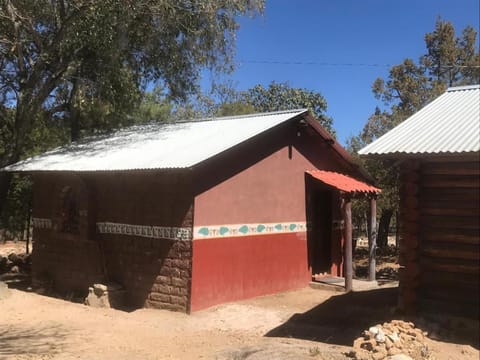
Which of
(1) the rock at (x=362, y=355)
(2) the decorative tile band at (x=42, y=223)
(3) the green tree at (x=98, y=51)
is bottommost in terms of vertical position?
(1) the rock at (x=362, y=355)

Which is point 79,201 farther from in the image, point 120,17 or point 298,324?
point 298,324

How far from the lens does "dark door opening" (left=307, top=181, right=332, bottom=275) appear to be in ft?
42.7

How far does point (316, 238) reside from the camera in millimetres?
13438

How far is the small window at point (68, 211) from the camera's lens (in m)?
12.8

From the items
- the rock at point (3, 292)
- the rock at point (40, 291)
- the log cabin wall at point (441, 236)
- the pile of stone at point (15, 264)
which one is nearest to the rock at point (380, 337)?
the log cabin wall at point (441, 236)

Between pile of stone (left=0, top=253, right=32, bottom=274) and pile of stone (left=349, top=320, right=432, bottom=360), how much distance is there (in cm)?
1302

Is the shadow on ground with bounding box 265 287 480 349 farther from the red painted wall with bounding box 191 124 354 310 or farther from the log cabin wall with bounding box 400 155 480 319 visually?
the red painted wall with bounding box 191 124 354 310

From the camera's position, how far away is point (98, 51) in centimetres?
1441

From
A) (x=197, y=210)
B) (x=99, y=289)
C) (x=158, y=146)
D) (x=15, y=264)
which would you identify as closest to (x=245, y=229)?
(x=197, y=210)

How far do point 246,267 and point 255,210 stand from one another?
1.25 m

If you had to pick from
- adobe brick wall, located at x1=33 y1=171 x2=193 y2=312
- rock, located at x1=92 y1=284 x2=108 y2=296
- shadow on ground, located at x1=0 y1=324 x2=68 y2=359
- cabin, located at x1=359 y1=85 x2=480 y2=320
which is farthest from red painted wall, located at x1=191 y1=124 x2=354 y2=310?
cabin, located at x1=359 y1=85 x2=480 y2=320

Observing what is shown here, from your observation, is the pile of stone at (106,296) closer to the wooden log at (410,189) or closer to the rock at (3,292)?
the rock at (3,292)

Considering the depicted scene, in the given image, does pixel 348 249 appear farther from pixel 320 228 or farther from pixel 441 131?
pixel 441 131

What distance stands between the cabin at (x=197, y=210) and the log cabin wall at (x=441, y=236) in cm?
383
